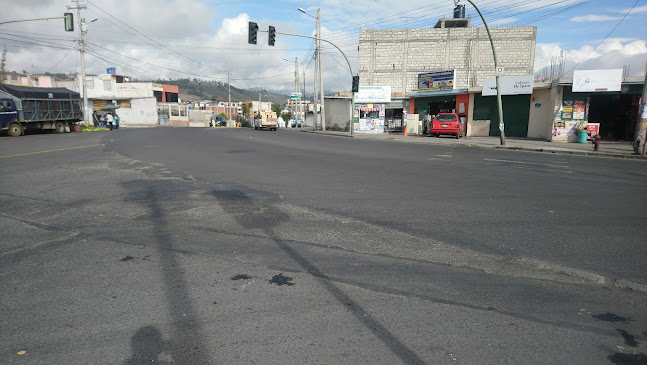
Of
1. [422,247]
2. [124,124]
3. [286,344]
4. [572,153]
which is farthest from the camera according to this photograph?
[124,124]

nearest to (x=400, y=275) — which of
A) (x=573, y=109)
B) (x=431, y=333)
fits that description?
(x=431, y=333)

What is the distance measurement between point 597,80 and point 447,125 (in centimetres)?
961

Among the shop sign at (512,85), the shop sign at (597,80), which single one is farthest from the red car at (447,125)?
the shop sign at (597,80)

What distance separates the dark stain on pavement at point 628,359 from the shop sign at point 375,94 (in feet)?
122

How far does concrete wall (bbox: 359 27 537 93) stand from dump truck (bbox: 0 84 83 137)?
3745 centimetres

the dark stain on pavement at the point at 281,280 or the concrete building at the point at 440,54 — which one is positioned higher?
the concrete building at the point at 440,54

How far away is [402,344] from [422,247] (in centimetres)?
250

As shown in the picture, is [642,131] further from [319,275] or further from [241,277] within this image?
[241,277]

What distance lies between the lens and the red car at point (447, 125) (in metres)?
30.5

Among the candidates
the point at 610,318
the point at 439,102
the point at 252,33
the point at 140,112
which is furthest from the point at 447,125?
the point at 140,112

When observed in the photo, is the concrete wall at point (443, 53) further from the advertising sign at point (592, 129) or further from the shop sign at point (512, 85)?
the advertising sign at point (592, 129)

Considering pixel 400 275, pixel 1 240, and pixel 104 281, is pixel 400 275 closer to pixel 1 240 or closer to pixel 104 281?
pixel 104 281

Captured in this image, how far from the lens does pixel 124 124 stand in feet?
225

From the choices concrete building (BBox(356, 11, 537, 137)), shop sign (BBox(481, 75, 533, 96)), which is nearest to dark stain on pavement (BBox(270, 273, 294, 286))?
shop sign (BBox(481, 75, 533, 96))
